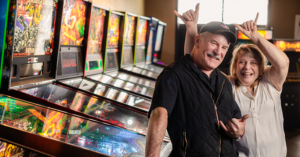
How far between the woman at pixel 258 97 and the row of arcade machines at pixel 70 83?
544mm

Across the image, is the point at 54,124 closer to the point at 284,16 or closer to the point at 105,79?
the point at 105,79

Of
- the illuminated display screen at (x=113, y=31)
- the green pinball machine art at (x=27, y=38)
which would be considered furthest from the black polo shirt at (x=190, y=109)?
the illuminated display screen at (x=113, y=31)

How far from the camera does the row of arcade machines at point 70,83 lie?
164cm

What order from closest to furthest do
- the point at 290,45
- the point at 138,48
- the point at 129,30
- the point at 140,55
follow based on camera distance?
the point at 290,45, the point at 129,30, the point at 138,48, the point at 140,55

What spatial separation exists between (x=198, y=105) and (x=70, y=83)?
1.96m

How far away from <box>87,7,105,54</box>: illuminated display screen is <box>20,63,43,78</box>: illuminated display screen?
3.26 feet

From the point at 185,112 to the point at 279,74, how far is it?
0.69 m

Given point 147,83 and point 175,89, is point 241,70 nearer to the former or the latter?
point 175,89

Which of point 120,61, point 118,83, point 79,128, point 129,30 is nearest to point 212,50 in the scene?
point 79,128

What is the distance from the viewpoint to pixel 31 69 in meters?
2.37

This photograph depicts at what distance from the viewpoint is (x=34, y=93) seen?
7.00 ft

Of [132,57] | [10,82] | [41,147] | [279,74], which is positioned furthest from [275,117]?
[132,57]

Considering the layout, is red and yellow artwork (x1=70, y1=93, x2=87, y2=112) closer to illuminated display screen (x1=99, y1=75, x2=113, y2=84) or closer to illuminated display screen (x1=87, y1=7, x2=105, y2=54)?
illuminated display screen (x1=99, y1=75, x2=113, y2=84)

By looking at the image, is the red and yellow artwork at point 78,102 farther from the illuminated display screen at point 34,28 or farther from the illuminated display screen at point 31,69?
the illuminated display screen at point 34,28
